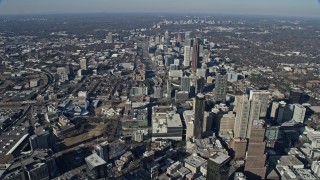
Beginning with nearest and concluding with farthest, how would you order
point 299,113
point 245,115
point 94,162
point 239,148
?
point 94,162
point 239,148
point 245,115
point 299,113

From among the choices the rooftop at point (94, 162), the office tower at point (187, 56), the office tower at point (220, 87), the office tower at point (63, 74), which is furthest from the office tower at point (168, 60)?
the rooftop at point (94, 162)

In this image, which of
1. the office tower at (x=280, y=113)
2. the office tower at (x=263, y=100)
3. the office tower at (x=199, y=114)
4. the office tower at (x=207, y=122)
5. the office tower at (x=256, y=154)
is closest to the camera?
the office tower at (x=256, y=154)

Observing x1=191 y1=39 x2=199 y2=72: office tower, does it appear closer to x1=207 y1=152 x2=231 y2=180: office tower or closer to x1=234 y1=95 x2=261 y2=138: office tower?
x1=234 y1=95 x2=261 y2=138: office tower

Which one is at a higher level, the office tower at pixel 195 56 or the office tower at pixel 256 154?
the office tower at pixel 195 56

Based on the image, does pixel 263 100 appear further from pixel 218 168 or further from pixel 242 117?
pixel 218 168

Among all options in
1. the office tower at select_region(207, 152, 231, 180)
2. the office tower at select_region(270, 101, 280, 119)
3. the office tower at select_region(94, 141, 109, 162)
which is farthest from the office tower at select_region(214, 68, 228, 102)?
the office tower at select_region(94, 141, 109, 162)

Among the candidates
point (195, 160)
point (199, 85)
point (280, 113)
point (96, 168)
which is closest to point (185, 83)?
point (199, 85)

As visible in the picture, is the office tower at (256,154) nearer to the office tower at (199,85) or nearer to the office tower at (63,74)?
the office tower at (199,85)
